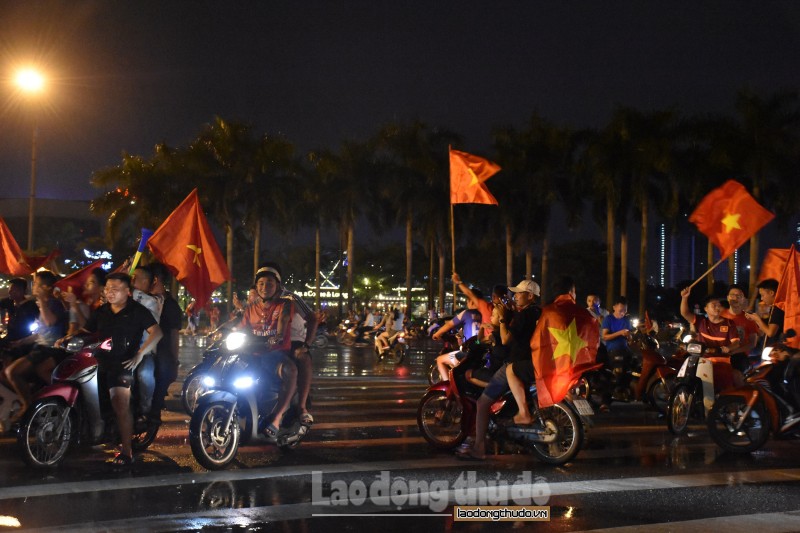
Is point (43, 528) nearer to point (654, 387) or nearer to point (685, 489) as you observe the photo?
point (685, 489)

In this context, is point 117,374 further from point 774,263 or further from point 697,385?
point 774,263

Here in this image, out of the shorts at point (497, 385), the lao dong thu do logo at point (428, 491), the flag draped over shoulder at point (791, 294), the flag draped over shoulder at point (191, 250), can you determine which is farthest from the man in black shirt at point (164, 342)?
the flag draped over shoulder at point (791, 294)

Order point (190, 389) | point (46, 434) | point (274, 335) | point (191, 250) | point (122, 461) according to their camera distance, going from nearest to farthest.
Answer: point (46, 434) → point (122, 461) → point (274, 335) → point (190, 389) → point (191, 250)

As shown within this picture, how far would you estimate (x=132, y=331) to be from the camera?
8398mm

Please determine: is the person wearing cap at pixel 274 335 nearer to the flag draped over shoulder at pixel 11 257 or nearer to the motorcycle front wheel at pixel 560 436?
the motorcycle front wheel at pixel 560 436

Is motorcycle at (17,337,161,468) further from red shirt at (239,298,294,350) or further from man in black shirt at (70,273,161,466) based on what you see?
red shirt at (239,298,294,350)

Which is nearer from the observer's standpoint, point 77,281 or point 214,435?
point 214,435

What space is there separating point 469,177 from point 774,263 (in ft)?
16.8

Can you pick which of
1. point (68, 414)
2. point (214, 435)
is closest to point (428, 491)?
point (214, 435)

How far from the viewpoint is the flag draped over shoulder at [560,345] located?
8508mm

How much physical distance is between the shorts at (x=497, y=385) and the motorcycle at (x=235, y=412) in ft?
6.10

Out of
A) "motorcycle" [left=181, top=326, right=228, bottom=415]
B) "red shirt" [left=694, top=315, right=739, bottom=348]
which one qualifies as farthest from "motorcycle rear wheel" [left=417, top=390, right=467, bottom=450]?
"motorcycle" [left=181, top=326, right=228, bottom=415]

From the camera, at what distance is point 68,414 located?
26.8 ft

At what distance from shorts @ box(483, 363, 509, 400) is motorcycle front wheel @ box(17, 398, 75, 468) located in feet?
12.8
